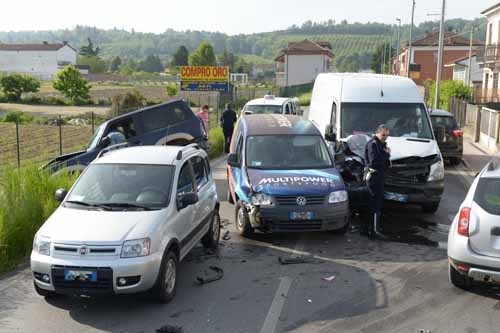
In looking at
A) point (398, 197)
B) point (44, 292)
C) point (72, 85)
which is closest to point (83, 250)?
point (44, 292)

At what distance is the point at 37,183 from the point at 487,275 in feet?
23.2

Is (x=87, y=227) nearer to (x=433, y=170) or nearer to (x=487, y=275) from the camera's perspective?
(x=487, y=275)

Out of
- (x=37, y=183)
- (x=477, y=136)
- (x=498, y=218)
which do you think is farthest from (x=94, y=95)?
(x=498, y=218)

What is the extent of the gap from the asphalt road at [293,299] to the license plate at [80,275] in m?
0.51

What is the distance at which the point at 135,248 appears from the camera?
6.18 meters

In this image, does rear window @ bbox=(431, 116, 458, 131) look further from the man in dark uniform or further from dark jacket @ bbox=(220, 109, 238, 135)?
the man in dark uniform

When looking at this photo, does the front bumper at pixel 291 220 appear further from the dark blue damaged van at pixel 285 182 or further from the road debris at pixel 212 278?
the road debris at pixel 212 278

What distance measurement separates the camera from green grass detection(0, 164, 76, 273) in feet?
26.9

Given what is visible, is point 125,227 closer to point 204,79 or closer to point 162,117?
point 162,117

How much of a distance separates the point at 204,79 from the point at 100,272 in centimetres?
2935

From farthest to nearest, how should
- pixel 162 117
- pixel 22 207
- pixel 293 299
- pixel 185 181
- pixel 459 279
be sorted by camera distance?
pixel 162 117 → pixel 22 207 → pixel 185 181 → pixel 459 279 → pixel 293 299

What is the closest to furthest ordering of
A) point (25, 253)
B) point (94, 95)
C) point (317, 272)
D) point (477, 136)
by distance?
point (317, 272) < point (25, 253) < point (477, 136) < point (94, 95)

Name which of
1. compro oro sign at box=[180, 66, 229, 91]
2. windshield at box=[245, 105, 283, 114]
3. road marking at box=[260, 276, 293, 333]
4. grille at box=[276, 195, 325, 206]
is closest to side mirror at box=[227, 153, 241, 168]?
grille at box=[276, 195, 325, 206]

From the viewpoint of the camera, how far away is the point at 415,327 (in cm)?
607
